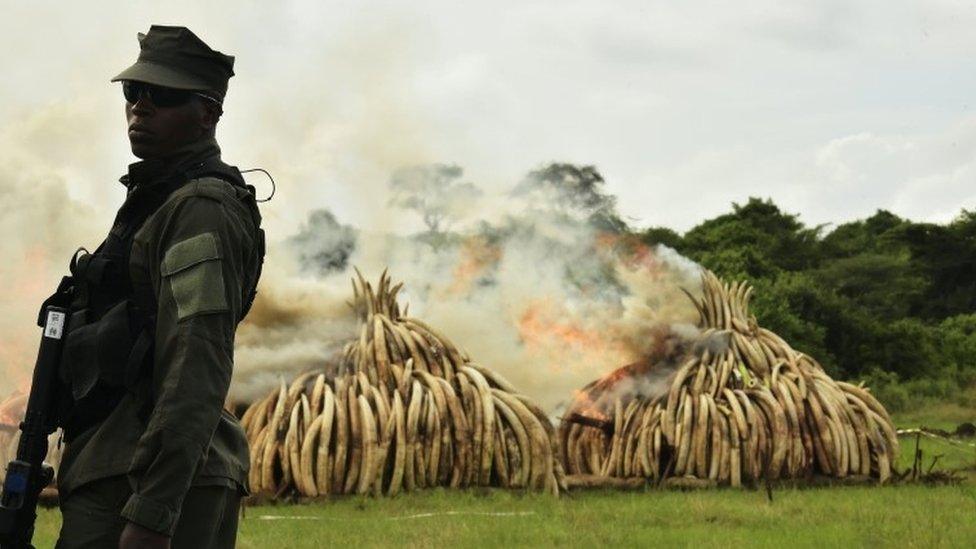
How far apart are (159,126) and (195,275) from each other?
1.70 ft

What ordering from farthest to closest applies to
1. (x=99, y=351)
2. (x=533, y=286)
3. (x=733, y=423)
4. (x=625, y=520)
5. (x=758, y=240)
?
(x=758, y=240), (x=533, y=286), (x=733, y=423), (x=625, y=520), (x=99, y=351)

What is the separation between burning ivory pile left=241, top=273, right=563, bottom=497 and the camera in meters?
11.3

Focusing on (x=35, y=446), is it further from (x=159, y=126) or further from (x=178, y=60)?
(x=178, y=60)

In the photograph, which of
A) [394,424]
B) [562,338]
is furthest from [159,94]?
[562,338]

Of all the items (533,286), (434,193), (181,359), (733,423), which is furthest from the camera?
(434,193)

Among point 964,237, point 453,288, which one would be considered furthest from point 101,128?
point 964,237

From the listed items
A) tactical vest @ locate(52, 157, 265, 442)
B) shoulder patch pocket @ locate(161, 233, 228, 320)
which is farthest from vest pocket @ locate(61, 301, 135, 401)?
shoulder patch pocket @ locate(161, 233, 228, 320)

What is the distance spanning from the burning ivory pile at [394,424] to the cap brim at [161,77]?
722cm

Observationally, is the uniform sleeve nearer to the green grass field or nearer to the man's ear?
the man's ear

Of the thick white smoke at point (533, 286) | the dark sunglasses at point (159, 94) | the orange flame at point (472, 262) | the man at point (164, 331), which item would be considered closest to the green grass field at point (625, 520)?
the thick white smoke at point (533, 286)

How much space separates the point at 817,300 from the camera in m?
29.2

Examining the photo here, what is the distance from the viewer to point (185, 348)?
381cm

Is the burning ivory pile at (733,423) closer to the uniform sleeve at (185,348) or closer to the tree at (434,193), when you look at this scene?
the tree at (434,193)

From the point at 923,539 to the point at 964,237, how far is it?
32799 mm
